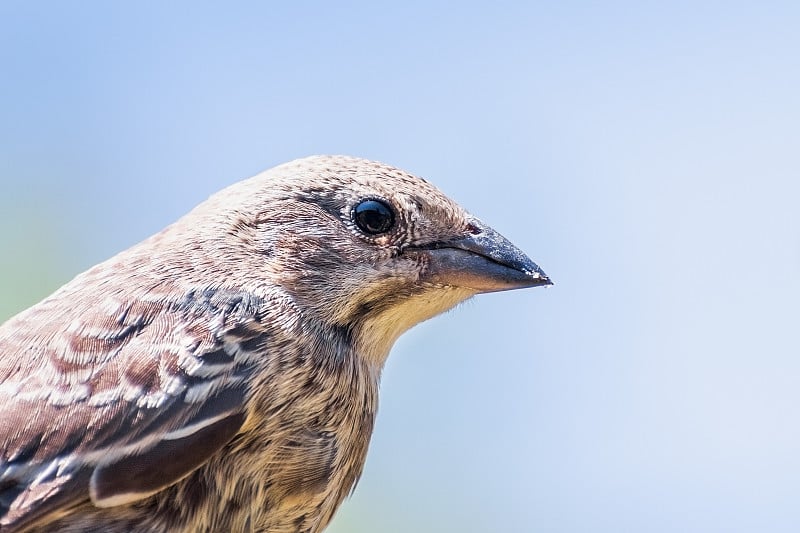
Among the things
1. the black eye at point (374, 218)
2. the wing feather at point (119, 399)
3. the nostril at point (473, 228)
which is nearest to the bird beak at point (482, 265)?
the nostril at point (473, 228)

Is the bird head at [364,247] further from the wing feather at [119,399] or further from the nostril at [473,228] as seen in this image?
the wing feather at [119,399]

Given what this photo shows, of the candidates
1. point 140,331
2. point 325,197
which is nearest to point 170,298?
point 140,331

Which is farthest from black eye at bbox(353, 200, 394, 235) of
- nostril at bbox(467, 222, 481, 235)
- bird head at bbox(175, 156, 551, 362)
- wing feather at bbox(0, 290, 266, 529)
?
wing feather at bbox(0, 290, 266, 529)

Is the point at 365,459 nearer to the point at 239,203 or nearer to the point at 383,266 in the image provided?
the point at 383,266

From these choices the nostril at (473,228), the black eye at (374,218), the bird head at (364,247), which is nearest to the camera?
the bird head at (364,247)

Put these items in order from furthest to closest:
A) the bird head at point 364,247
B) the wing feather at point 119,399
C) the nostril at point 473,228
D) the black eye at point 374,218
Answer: the nostril at point 473,228, the black eye at point 374,218, the bird head at point 364,247, the wing feather at point 119,399

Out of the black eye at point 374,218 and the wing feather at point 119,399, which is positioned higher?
the black eye at point 374,218

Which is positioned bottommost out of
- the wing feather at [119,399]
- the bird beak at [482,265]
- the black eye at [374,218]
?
the wing feather at [119,399]

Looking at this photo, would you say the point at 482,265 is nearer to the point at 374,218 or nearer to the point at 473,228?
the point at 473,228
